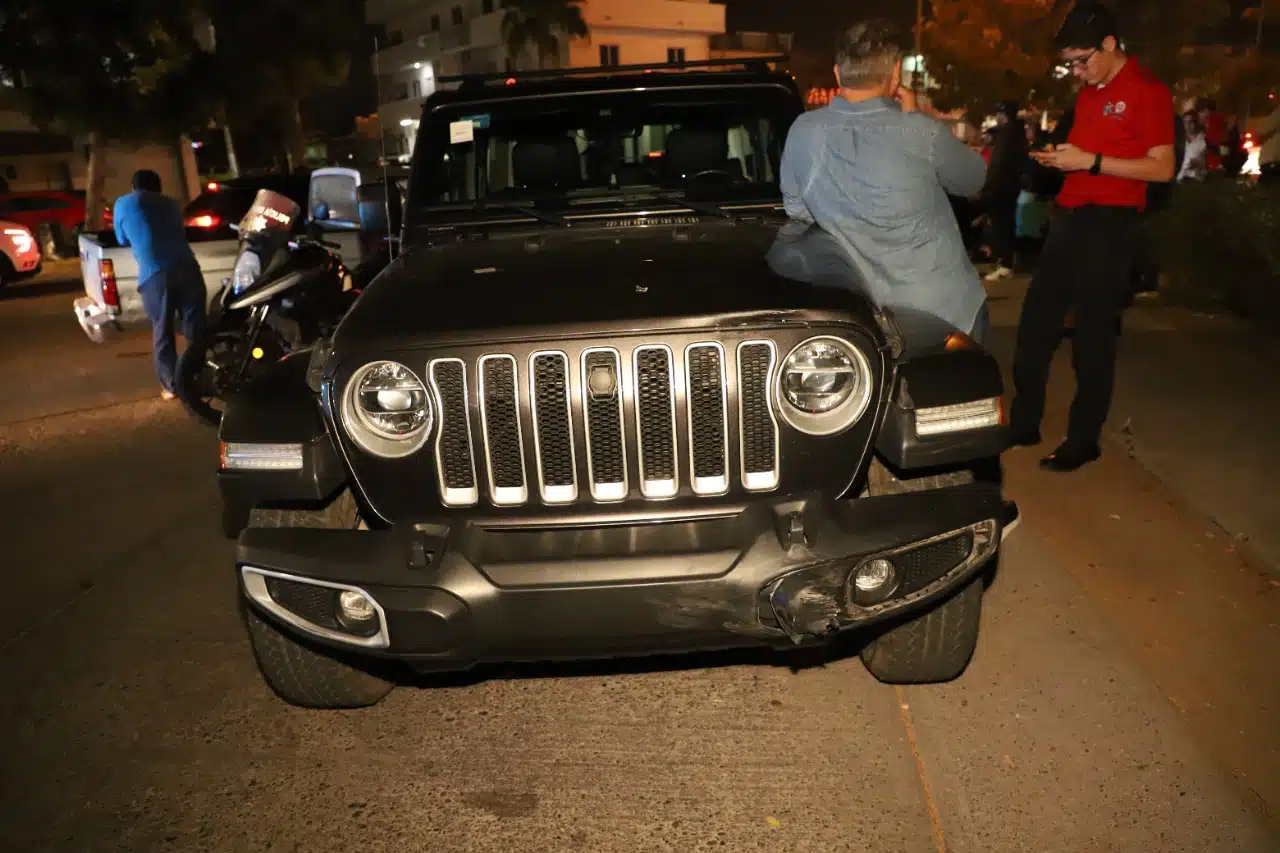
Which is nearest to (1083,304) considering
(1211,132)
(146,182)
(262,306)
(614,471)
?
(614,471)

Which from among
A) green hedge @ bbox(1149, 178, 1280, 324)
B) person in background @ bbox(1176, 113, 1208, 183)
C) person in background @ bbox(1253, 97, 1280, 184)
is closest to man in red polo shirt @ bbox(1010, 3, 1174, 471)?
green hedge @ bbox(1149, 178, 1280, 324)

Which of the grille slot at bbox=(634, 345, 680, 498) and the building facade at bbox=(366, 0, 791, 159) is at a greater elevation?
the building facade at bbox=(366, 0, 791, 159)

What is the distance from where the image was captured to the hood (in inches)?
125

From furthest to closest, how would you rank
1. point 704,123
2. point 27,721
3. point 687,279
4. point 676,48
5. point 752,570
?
point 676,48 → point 704,123 → point 27,721 → point 687,279 → point 752,570

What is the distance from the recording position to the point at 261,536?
10.8ft

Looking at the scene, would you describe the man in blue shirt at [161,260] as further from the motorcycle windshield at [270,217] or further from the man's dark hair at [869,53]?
the man's dark hair at [869,53]

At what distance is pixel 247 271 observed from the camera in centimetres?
830

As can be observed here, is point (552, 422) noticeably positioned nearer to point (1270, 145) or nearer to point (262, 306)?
point (262, 306)

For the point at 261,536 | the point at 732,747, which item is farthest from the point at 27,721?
the point at 732,747

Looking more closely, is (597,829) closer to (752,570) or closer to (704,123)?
(752,570)

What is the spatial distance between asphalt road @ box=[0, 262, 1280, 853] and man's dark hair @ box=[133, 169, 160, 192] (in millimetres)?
4054

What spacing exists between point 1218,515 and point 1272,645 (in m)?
1.34

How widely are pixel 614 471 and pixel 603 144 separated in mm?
2241

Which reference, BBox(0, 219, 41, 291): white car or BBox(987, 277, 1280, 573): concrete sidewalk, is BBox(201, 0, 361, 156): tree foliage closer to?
BBox(0, 219, 41, 291): white car
